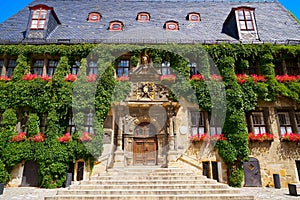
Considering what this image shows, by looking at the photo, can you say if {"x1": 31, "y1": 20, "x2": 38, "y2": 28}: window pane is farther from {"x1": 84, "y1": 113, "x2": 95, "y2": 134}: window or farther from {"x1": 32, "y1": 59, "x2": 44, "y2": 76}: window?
{"x1": 84, "y1": 113, "x2": 95, "y2": 134}: window

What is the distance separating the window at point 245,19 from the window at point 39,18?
13.5 metres

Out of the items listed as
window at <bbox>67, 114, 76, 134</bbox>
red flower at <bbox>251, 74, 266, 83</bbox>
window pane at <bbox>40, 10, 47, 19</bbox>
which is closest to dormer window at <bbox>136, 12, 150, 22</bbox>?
window pane at <bbox>40, 10, 47, 19</bbox>

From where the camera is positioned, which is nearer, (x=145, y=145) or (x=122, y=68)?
A: (x=145, y=145)

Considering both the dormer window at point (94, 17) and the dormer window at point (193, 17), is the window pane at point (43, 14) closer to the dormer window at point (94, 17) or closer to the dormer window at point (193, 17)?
the dormer window at point (94, 17)

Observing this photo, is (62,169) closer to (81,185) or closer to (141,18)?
(81,185)

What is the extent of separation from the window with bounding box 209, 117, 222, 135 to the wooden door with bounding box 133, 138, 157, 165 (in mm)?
3413

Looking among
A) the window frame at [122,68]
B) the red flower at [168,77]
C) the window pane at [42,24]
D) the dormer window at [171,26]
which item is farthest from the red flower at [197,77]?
the window pane at [42,24]

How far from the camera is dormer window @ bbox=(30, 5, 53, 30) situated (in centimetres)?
1591

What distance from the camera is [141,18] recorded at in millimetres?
18406

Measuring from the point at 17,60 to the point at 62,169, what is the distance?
731cm

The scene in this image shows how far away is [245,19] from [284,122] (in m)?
7.43

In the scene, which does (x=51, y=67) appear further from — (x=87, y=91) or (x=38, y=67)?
(x=87, y=91)

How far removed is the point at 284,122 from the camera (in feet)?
46.5

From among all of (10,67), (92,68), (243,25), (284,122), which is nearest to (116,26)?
(92,68)
